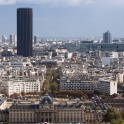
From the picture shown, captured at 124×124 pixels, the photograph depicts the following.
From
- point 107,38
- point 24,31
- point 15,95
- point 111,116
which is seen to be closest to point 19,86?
point 15,95

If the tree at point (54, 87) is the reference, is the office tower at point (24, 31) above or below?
above

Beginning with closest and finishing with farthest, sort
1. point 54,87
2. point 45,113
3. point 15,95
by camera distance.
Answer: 1. point 45,113
2. point 15,95
3. point 54,87

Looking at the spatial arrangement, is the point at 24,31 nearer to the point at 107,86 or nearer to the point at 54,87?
the point at 54,87

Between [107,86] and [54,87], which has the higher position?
[107,86]

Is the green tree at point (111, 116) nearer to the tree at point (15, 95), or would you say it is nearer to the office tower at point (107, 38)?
the tree at point (15, 95)

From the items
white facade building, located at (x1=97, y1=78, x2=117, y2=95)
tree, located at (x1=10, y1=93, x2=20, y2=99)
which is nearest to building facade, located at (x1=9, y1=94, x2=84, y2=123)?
tree, located at (x1=10, y1=93, x2=20, y2=99)

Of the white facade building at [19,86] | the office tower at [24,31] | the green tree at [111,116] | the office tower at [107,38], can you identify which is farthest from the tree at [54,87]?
the office tower at [107,38]

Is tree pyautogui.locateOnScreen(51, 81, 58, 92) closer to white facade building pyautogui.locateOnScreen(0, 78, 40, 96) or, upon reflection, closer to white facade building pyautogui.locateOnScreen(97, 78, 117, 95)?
white facade building pyautogui.locateOnScreen(0, 78, 40, 96)

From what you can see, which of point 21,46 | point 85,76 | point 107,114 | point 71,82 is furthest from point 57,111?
point 21,46
